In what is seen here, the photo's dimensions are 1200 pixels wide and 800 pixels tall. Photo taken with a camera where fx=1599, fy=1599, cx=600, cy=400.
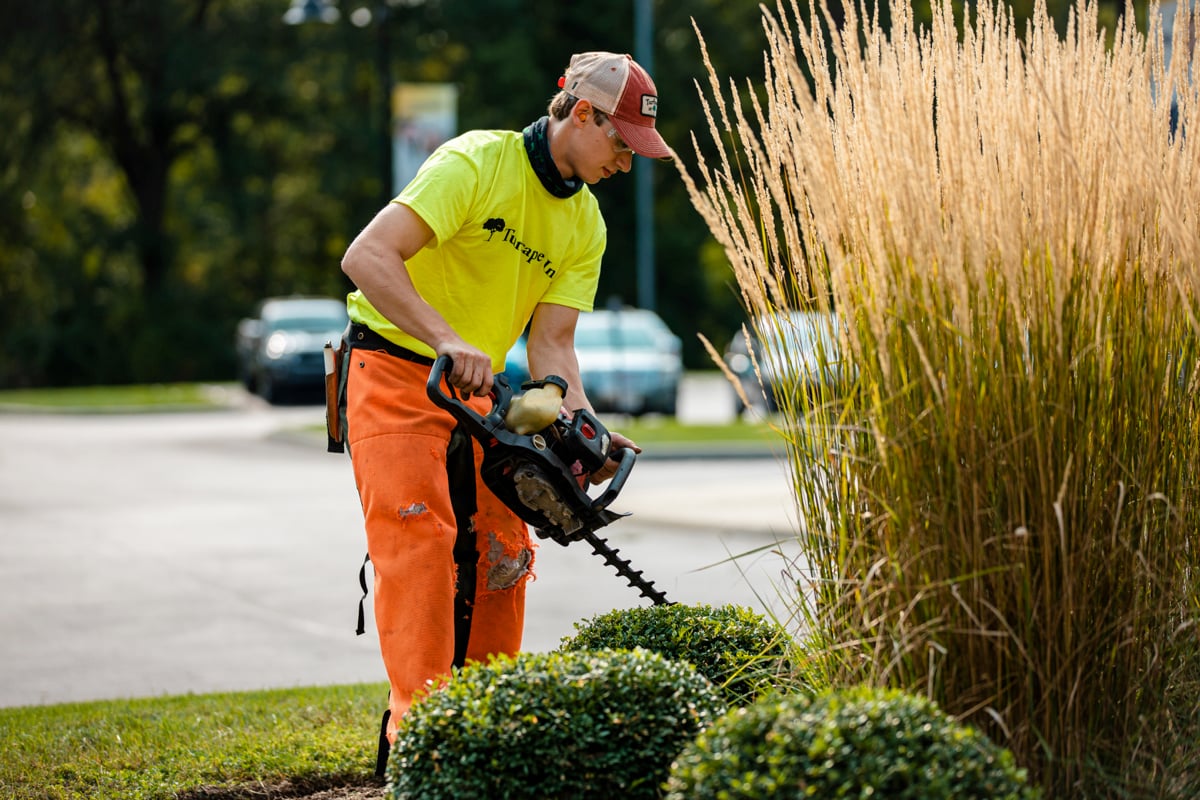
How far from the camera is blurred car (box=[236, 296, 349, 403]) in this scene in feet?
90.9

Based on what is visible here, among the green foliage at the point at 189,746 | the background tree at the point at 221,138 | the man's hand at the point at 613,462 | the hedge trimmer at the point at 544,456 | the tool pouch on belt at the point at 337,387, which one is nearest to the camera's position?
the hedge trimmer at the point at 544,456

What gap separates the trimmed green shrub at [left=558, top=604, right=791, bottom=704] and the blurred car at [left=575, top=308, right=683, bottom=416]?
16.1 meters

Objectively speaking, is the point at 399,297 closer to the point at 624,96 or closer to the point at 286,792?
the point at 624,96

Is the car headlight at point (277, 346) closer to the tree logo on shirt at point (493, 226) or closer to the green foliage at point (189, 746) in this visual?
the green foliage at point (189, 746)

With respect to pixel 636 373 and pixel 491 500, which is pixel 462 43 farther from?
pixel 491 500

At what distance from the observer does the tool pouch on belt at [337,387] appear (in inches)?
172

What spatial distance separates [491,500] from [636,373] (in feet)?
55.5

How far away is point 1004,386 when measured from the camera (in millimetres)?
3129

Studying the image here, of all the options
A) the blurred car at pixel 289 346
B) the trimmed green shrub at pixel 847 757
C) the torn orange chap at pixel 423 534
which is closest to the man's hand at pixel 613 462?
the torn orange chap at pixel 423 534

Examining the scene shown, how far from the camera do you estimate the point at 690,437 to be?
17812 mm

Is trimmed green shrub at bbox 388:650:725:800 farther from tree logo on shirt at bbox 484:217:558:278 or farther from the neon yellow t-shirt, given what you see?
tree logo on shirt at bbox 484:217:558:278

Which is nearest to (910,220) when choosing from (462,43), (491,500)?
(491,500)

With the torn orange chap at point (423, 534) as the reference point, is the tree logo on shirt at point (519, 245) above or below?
above

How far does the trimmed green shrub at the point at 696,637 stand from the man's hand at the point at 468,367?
67 centimetres
